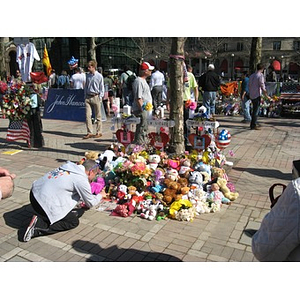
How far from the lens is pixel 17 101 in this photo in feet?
24.2

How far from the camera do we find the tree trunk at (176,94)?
17.4 ft

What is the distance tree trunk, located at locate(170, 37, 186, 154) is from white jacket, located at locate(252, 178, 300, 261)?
384 cm

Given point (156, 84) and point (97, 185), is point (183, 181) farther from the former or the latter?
point (156, 84)

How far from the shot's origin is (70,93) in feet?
39.7

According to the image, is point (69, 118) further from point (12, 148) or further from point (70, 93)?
point (12, 148)

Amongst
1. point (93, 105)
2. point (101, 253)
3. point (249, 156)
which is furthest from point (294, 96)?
point (101, 253)

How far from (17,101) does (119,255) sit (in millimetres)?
5351

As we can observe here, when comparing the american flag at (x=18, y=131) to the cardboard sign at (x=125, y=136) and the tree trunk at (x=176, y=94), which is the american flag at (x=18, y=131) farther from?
the tree trunk at (x=176, y=94)

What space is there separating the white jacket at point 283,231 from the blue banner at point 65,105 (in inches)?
425

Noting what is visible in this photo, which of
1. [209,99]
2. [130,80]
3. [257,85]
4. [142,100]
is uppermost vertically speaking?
[130,80]

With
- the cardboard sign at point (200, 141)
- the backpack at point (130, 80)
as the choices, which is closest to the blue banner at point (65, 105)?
the backpack at point (130, 80)

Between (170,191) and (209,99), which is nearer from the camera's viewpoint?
(170,191)

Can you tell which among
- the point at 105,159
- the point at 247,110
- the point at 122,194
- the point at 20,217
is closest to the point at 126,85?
the point at 247,110

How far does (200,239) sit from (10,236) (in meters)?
2.21
